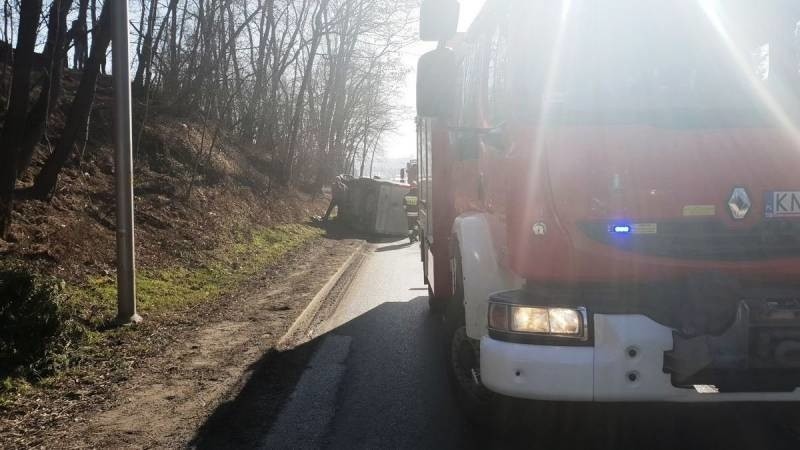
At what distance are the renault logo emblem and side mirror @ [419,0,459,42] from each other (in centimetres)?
220

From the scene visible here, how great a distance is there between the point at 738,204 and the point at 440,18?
7.70ft

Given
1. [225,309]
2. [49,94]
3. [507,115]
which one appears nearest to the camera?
[507,115]

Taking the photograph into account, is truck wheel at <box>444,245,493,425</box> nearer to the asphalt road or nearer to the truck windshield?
the asphalt road

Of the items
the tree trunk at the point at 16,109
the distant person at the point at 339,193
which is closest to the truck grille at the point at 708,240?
the tree trunk at the point at 16,109

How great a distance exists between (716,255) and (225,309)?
6822mm

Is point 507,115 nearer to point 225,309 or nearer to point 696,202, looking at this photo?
point 696,202

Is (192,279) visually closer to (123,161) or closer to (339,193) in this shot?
(123,161)

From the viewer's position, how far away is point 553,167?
3883mm

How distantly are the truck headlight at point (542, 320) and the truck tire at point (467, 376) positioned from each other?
2.42ft

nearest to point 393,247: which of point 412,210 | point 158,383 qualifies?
point 412,210

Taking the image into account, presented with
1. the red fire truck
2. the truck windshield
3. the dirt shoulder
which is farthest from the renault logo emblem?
the dirt shoulder

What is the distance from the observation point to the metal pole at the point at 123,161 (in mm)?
7465

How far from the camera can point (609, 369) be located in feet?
12.1

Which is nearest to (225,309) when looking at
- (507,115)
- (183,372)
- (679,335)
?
(183,372)
